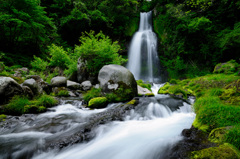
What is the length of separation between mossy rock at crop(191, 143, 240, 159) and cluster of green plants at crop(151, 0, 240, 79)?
557 inches

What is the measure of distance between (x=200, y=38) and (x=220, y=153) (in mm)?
16654

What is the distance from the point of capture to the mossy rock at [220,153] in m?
1.62

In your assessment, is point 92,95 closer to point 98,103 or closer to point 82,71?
point 98,103

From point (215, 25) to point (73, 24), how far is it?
19137mm

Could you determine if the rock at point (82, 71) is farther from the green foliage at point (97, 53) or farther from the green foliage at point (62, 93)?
the green foliage at point (62, 93)

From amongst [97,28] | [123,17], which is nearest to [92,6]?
[97,28]

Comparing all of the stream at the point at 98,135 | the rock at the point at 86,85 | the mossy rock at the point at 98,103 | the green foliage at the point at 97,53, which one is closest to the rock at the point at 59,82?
the rock at the point at 86,85

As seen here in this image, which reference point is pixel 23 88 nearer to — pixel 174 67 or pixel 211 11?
pixel 174 67

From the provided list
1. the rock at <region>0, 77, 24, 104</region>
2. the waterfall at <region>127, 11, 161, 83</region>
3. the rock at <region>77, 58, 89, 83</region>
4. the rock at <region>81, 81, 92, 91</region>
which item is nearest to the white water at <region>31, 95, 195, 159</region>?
the rock at <region>0, 77, 24, 104</region>

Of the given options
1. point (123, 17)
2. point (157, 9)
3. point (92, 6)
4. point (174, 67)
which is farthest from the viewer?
point (157, 9)

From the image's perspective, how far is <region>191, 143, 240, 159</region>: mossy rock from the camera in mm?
1619

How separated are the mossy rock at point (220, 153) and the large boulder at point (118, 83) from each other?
14.3ft

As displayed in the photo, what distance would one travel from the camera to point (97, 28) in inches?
778

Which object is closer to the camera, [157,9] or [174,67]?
[174,67]
